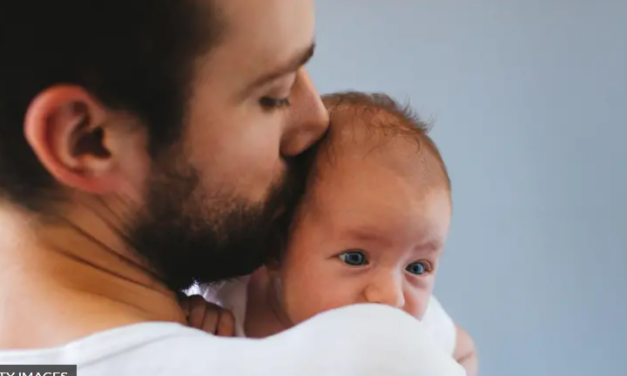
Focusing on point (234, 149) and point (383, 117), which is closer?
point (234, 149)

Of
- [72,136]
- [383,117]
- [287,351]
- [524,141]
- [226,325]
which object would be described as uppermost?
[524,141]

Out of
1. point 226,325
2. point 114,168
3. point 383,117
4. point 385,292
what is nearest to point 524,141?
point 383,117

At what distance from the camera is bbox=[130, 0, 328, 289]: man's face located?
0.63m

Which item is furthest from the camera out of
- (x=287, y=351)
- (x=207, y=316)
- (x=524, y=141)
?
(x=524, y=141)

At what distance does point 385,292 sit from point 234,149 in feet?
0.79

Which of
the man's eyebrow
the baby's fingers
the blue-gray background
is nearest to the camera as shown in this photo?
the man's eyebrow

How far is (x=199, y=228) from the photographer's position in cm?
70

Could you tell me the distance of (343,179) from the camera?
2.57 ft

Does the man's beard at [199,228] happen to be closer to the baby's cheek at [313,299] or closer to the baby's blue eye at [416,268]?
the baby's cheek at [313,299]

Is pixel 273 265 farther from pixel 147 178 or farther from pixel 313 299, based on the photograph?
pixel 147 178

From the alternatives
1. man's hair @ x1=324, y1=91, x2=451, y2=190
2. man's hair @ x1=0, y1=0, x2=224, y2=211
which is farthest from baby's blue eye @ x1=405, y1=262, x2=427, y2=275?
man's hair @ x1=0, y1=0, x2=224, y2=211

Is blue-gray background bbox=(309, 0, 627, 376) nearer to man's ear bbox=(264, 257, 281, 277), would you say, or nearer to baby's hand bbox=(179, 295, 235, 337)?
man's ear bbox=(264, 257, 281, 277)

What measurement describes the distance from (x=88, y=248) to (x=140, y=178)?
3.4 inches

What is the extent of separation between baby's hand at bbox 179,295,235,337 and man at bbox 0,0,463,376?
4 cm
